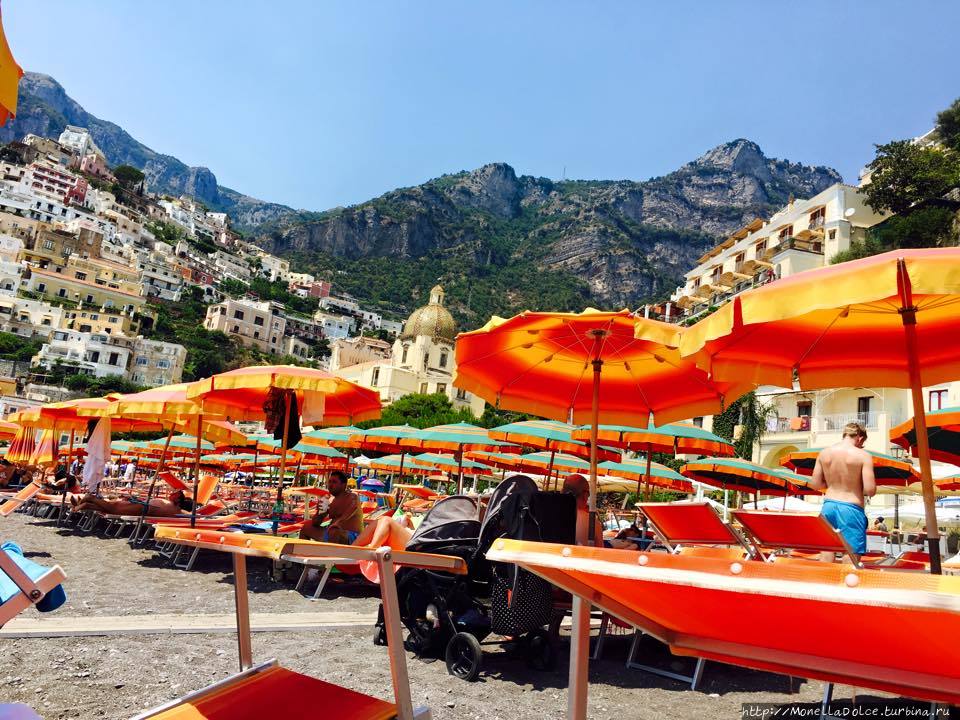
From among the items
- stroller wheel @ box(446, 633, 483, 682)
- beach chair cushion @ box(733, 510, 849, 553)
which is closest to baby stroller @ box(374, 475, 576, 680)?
stroller wheel @ box(446, 633, 483, 682)

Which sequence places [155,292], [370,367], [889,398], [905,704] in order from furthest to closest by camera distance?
[155,292] → [370,367] → [889,398] → [905,704]

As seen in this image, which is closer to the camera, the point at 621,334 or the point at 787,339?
the point at 787,339

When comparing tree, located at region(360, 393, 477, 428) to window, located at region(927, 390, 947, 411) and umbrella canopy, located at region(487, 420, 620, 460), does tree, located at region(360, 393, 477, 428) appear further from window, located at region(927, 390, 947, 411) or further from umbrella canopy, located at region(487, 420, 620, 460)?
umbrella canopy, located at region(487, 420, 620, 460)

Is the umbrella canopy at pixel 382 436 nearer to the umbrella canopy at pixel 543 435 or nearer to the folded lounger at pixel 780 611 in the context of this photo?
the umbrella canopy at pixel 543 435

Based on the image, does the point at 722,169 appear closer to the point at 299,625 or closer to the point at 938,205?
the point at 938,205

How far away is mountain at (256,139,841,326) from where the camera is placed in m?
132

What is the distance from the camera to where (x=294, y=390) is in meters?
9.01

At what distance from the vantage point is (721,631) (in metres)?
1.53

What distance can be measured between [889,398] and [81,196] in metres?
124

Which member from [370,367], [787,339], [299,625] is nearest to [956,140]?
[787,339]

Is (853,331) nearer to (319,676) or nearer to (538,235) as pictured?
(319,676)

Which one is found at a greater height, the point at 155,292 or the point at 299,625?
the point at 155,292

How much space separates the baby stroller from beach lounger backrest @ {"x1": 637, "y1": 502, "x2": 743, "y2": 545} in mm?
692

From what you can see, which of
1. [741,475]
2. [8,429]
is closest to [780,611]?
[741,475]
